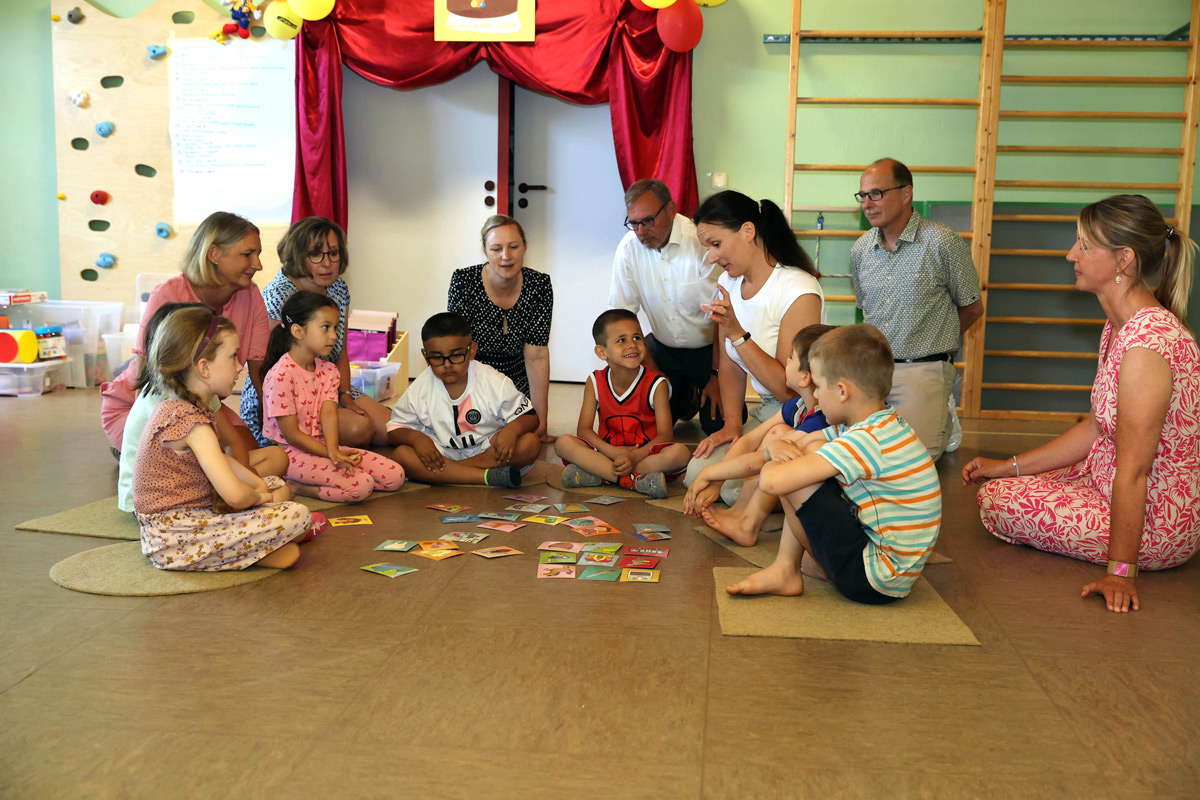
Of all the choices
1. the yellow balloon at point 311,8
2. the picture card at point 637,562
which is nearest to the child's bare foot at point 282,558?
the picture card at point 637,562

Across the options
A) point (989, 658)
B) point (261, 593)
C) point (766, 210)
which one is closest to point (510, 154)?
point (766, 210)

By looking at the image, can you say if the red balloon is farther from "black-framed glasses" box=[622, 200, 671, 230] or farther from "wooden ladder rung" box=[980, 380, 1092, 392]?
"wooden ladder rung" box=[980, 380, 1092, 392]

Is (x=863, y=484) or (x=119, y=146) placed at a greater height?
(x=119, y=146)

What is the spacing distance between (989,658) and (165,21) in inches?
227

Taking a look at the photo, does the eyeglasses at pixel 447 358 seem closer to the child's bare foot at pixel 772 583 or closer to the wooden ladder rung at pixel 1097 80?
the child's bare foot at pixel 772 583

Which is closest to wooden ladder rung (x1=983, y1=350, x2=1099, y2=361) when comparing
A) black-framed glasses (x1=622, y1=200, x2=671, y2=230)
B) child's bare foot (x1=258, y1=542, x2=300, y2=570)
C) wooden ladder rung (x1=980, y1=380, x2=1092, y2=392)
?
wooden ladder rung (x1=980, y1=380, x2=1092, y2=392)

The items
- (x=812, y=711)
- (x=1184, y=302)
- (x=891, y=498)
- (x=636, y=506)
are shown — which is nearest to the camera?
(x=812, y=711)

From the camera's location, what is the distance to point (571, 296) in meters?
5.92

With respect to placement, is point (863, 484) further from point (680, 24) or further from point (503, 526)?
point (680, 24)

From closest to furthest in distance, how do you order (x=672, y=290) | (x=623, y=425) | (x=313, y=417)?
(x=313, y=417) < (x=623, y=425) < (x=672, y=290)

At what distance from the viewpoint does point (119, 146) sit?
223 inches

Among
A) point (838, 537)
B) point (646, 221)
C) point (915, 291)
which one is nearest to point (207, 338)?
point (838, 537)

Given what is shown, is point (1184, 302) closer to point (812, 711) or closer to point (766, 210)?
point (766, 210)

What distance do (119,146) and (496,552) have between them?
15.3 ft
